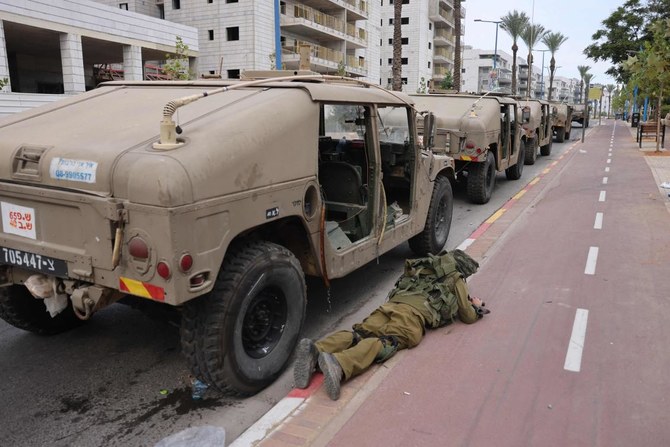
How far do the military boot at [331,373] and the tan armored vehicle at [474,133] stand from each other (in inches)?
270

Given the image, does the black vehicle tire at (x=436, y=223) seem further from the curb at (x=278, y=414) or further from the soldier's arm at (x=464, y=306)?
the curb at (x=278, y=414)

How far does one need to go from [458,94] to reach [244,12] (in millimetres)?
25711

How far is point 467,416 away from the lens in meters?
3.50

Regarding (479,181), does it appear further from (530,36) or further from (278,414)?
(530,36)

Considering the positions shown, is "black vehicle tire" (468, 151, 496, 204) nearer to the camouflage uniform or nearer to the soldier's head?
the soldier's head

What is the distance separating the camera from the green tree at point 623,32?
48594mm

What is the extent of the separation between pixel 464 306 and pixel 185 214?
2.85 metres

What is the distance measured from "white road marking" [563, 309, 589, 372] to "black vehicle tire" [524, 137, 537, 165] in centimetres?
1304

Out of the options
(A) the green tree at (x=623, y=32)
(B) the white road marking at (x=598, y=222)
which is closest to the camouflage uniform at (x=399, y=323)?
(B) the white road marking at (x=598, y=222)

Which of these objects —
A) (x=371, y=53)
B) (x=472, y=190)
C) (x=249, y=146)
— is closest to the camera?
(x=249, y=146)

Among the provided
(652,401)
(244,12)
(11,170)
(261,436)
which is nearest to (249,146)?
(11,170)

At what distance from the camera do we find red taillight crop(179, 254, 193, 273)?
3.00m

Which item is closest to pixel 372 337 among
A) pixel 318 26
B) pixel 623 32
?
pixel 318 26

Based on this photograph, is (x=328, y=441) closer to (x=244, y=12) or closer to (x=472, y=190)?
(x=472, y=190)
